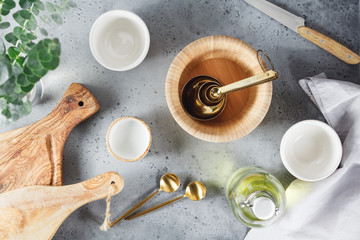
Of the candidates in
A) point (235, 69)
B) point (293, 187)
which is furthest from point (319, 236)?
point (235, 69)

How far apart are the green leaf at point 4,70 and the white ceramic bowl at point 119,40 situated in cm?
29

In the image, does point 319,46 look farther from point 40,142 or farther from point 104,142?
point 40,142

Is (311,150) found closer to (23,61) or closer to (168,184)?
(168,184)

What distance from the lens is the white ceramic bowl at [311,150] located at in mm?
759

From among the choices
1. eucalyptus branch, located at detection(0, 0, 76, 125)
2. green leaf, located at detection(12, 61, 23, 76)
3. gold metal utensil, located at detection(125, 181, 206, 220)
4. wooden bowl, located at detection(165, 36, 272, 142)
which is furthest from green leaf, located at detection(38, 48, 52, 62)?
gold metal utensil, located at detection(125, 181, 206, 220)

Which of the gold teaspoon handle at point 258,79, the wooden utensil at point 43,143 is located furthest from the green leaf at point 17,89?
the gold teaspoon handle at point 258,79

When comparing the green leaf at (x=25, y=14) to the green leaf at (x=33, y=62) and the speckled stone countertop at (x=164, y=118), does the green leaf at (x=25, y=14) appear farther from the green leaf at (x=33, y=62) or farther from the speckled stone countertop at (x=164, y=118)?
the speckled stone countertop at (x=164, y=118)

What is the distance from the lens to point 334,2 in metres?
0.86

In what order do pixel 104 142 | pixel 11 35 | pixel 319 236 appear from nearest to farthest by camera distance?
pixel 11 35
pixel 319 236
pixel 104 142

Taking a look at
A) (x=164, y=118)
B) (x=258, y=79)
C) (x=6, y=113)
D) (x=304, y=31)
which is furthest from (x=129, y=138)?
(x=304, y=31)

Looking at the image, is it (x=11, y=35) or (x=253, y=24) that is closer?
(x=11, y=35)

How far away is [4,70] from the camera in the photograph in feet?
1.64

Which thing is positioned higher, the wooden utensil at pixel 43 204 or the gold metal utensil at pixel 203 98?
the gold metal utensil at pixel 203 98

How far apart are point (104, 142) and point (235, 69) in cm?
38
